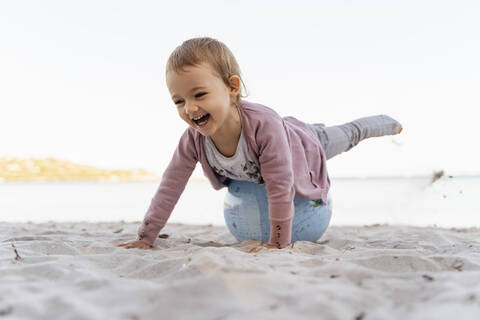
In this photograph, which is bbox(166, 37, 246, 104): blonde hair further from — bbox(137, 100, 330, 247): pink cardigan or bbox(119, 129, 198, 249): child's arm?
bbox(119, 129, 198, 249): child's arm

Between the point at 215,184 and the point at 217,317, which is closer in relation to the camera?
the point at 217,317

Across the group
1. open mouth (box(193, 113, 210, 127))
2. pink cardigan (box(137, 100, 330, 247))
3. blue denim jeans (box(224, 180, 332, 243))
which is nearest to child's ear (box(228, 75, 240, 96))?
pink cardigan (box(137, 100, 330, 247))

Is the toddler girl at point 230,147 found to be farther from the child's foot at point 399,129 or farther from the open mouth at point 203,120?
the child's foot at point 399,129

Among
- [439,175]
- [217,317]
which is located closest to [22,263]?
[217,317]

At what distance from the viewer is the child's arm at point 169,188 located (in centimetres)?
262

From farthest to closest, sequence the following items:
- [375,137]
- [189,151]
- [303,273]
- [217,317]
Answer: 1. [375,137]
2. [189,151]
3. [303,273]
4. [217,317]

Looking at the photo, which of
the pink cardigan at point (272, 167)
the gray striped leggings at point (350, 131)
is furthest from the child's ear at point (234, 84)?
the gray striped leggings at point (350, 131)

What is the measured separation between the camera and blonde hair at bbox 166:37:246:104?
2189mm

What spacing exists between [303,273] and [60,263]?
1.08 metres

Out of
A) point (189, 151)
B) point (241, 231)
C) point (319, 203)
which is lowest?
point (241, 231)

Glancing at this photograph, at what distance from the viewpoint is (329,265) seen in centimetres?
158

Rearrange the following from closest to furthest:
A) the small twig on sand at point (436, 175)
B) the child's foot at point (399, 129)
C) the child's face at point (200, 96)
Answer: the child's face at point (200, 96)
the child's foot at point (399, 129)
the small twig on sand at point (436, 175)

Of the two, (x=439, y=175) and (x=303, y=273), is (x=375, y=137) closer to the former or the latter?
(x=439, y=175)

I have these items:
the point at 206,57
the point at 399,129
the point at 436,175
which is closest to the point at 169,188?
the point at 206,57
